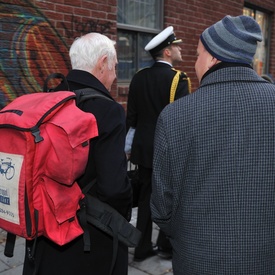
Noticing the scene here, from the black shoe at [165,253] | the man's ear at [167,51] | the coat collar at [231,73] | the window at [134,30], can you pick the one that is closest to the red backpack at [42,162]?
the coat collar at [231,73]

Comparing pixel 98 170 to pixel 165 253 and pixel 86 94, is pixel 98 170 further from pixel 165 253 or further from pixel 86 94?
pixel 165 253

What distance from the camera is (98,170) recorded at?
1740 mm

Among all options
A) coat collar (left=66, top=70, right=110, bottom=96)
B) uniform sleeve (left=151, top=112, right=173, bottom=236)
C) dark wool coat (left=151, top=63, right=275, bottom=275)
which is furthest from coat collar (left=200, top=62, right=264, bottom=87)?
coat collar (left=66, top=70, right=110, bottom=96)

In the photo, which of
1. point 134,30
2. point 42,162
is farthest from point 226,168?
point 134,30

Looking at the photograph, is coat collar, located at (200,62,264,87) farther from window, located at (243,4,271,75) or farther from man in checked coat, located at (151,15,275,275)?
window, located at (243,4,271,75)

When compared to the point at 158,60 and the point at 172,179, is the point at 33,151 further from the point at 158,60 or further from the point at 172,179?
the point at 158,60

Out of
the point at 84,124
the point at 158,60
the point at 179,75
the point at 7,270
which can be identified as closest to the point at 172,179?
the point at 84,124

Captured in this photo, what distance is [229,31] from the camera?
1534 mm

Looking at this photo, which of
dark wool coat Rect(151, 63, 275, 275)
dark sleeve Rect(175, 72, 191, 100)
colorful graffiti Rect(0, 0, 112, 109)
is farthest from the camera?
colorful graffiti Rect(0, 0, 112, 109)

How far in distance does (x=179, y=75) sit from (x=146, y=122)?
0.52 metres

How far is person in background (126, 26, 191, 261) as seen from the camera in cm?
318

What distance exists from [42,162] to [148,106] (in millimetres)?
1841

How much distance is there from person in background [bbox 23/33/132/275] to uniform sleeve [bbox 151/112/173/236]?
0.62 ft

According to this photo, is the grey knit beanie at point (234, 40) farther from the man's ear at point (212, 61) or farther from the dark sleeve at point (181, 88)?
the dark sleeve at point (181, 88)
